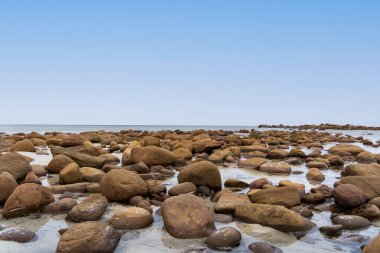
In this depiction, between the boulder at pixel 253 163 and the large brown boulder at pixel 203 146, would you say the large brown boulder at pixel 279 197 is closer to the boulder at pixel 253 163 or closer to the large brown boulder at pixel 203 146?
Result: the boulder at pixel 253 163

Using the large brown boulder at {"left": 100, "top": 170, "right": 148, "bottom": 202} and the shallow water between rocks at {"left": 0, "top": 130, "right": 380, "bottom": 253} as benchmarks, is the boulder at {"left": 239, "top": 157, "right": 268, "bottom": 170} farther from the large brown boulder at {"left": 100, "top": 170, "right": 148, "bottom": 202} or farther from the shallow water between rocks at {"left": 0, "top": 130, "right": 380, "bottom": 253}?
the shallow water between rocks at {"left": 0, "top": 130, "right": 380, "bottom": 253}

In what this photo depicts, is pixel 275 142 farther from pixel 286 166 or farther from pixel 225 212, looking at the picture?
pixel 225 212

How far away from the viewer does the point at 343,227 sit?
3633 millimetres

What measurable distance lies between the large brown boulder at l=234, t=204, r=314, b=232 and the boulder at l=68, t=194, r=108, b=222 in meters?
1.42

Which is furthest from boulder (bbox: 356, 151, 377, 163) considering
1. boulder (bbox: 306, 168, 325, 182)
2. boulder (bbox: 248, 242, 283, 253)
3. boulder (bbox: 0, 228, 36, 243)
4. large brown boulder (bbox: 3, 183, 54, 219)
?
boulder (bbox: 0, 228, 36, 243)

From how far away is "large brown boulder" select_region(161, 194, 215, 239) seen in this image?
11.0ft

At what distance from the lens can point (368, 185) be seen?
15.6 feet

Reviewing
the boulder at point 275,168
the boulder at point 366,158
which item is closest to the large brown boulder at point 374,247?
the boulder at point 275,168

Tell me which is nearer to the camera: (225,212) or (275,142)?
(225,212)

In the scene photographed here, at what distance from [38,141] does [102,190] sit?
8.71 metres

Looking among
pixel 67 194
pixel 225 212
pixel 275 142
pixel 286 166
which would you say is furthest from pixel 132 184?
pixel 275 142

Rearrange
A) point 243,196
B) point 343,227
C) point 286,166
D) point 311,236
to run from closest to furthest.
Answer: point 311,236
point 343,227
point 243,196
point 286,166

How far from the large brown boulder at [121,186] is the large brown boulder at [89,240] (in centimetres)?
136

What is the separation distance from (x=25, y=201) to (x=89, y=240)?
1322mm
